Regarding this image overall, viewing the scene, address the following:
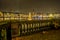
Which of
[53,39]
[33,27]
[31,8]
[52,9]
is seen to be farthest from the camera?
[52,9]

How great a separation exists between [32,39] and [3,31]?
201cm

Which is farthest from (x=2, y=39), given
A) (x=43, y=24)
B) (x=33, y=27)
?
(x=43, y=24)

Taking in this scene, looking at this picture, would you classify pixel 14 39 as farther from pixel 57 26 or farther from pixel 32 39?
pixel 57 26

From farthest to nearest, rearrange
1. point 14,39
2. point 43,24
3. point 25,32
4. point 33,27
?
point 43,24 < point 33,27 < point 25,32 < point 14,39

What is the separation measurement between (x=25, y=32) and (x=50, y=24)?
1.93 metres

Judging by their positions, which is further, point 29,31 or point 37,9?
point 37,9

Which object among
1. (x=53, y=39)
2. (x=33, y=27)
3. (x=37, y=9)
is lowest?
(x=53, y=39)

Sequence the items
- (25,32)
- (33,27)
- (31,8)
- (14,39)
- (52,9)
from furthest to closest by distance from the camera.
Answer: (52,9), (31,8), (33,27), (25,32), (14,39)

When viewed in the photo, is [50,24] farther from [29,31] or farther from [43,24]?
[29,31]

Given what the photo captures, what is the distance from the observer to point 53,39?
3.65m

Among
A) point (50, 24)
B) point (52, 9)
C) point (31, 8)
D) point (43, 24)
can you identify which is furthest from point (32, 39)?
point (52, 9)

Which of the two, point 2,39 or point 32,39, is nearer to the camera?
point 2,39

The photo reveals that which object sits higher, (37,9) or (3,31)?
(37,9)

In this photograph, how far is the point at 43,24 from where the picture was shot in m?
5.31
